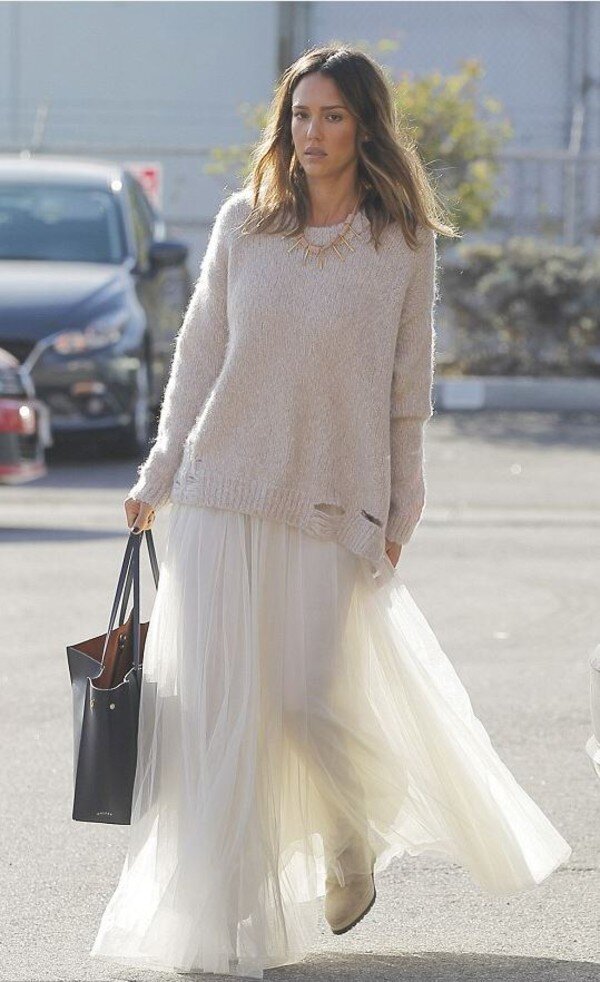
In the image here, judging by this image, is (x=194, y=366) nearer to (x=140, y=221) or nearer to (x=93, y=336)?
(x=93, y=336)

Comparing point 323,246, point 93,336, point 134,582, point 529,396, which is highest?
point 323,246

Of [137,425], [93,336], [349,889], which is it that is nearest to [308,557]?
[349,889]

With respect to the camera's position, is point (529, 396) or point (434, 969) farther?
point (529, 396)

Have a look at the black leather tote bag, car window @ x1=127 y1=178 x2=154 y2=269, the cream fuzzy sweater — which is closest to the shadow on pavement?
the black leather tote bag

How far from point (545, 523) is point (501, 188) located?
8397mm

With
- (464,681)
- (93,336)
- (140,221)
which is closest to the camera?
(464,681)

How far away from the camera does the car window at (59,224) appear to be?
1231cm

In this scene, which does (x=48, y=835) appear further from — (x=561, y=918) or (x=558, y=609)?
(x=558, y=609)

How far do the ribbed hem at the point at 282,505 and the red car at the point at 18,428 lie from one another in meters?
5.26

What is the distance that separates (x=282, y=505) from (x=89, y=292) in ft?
26.7

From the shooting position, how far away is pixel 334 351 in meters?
3.70

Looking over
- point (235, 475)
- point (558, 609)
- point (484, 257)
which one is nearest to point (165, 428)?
point (235, 475)

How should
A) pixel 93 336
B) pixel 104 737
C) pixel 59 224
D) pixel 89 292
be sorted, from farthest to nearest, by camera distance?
1. pixel 59 224
2. pixel 89 292
3. pixel 93 336
4. pixel 104 737

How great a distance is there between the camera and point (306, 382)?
3.71 m
